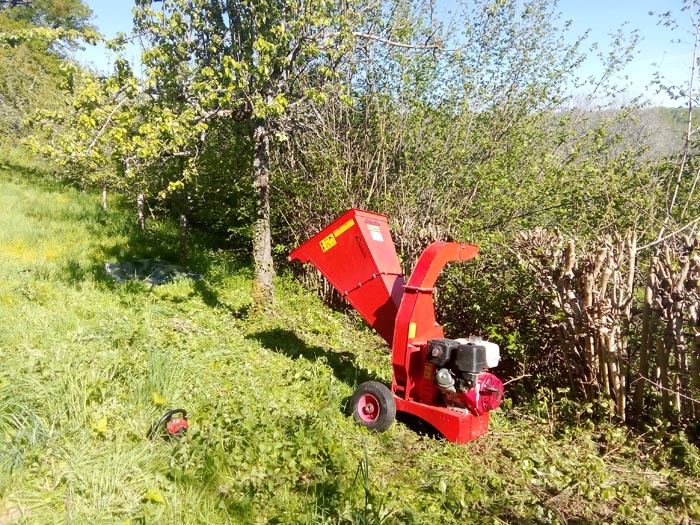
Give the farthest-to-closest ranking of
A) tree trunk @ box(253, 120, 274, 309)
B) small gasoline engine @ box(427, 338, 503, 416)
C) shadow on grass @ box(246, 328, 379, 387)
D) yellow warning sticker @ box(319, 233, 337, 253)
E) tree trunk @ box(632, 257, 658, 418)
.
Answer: tree trunk @ box(253, 120, 274, 309) → shadow on grass @ box(246, 328, 379, 387) → yellow warning sticker @ box(319, 233, 337, 253) → tree trunk @ box(632, 257, 658, 418) → small gasoline engine @ box(427, 338, 503, 416)

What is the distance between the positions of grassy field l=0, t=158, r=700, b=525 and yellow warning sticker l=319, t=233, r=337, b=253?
4.43 ft

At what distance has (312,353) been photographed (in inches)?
234

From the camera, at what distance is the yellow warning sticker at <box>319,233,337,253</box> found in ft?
15.2

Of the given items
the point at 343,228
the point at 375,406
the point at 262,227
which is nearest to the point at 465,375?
the point at 375,406

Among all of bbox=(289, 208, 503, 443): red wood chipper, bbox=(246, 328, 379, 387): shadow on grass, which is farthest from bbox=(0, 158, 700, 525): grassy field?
bbox=(289, 208, 503, 443): red wood chipper

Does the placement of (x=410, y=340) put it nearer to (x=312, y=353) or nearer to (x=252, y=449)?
(x=252, y=449)

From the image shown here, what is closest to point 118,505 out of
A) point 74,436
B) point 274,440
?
point 74,436

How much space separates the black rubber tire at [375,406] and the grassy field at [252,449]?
106 mm

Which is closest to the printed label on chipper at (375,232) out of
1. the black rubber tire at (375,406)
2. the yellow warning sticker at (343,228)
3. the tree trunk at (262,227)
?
the yellow warning sticker at (343,228)

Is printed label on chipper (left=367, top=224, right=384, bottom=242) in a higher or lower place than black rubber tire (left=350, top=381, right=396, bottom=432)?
higher

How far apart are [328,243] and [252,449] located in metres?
2.00

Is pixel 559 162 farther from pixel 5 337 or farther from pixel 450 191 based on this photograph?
pixel 5 337

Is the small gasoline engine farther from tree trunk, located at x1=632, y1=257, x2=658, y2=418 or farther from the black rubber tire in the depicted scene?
tree trunk, located at x1=632, y1=257, x2=658, y2=418

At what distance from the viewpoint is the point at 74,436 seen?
339cm
